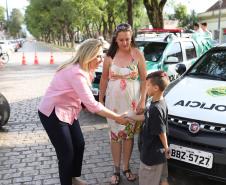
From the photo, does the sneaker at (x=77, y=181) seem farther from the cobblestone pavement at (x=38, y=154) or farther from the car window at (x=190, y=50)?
the car window at (x=190, y=50)

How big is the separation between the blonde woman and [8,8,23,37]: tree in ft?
446

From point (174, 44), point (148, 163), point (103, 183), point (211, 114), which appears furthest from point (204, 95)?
point (174, 44)

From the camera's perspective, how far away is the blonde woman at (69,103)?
3438 mm

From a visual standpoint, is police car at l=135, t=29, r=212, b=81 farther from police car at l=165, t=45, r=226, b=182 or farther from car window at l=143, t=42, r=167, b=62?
police car at l=165, t=45, r=226, b=182

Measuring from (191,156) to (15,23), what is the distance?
14553cm

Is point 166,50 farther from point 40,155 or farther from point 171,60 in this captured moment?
point 40,155

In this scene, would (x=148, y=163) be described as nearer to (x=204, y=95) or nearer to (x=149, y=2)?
(x=204, y=95)

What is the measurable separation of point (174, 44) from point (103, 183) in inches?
181

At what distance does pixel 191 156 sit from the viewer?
3.76m

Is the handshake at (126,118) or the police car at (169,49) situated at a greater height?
the police car at (169,49)

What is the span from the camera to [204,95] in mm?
4219

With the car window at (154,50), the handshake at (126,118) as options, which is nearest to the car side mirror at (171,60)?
the car window at (154,50)

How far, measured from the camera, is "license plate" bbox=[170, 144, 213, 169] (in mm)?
3656

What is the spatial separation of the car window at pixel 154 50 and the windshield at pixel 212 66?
2.25m
